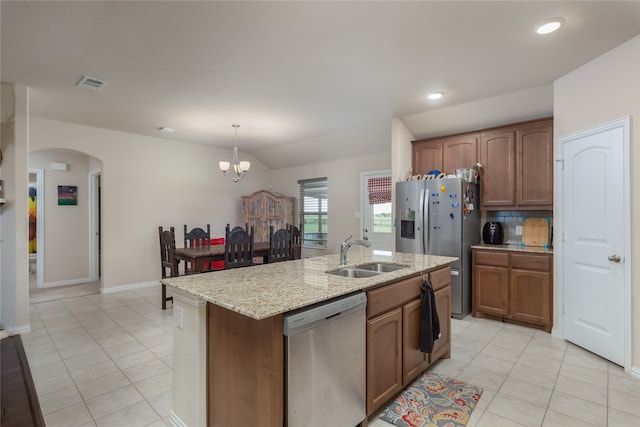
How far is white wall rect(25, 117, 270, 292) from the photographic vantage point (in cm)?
490

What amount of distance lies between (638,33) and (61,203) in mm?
7633

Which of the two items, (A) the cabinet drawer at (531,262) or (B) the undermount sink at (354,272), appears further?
(A) the cabinet drawer at (531,262)

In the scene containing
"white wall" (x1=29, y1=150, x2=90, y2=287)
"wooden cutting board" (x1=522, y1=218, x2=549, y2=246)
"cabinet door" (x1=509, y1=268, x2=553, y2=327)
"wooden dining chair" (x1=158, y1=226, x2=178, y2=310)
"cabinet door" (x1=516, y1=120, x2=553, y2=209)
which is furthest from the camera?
"white wall" (x1=29, y1=150, x2=90, y2=287)

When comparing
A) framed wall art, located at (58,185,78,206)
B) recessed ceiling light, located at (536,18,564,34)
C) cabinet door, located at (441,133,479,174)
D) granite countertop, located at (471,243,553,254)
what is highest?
A: recessed ceiling light, located at (536,18,564,34)

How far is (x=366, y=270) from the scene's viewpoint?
2.57 metres

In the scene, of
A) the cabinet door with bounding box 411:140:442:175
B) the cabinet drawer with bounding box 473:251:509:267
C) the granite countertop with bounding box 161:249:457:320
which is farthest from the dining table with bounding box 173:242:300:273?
the cabinet drawer with bounding box 473:251:509:267

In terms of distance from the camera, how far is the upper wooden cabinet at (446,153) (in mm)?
4238

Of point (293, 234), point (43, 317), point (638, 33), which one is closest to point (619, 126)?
point (638, 33)

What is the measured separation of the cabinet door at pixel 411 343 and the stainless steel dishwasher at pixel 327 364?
0.47 meters

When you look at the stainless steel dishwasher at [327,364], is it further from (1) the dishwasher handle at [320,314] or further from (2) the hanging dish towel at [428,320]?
(2) the hanging dish towel at [428,320]

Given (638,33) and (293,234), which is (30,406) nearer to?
(293,234)

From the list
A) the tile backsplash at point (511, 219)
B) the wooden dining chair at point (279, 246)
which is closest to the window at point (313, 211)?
the wooden dining chair at point (279, 246)

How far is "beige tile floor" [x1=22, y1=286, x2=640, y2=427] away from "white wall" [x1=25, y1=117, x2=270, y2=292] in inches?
61.0

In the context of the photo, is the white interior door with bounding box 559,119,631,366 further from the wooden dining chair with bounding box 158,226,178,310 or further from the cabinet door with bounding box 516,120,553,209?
the wooden dining chair with bounding box 158,226,178,310
